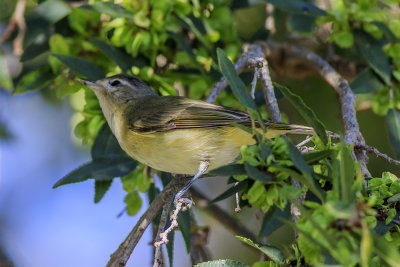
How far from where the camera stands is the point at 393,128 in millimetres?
2885

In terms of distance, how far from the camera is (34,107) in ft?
16.0

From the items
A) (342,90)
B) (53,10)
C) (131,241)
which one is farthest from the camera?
(53,10)

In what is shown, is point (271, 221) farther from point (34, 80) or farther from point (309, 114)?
point (34, 80)

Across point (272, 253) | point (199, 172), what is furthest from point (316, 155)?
point (199, 172)

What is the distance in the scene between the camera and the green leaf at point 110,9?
8.96 feet

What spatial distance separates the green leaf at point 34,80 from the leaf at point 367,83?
1.96 meters

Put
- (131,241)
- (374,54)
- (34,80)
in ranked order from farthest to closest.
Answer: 1. (34,80)
2. (374,54)
3. (131,241)

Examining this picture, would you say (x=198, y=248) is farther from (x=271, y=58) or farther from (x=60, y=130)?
(x=60, y=130)

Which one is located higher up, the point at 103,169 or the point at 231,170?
the point at 231,170

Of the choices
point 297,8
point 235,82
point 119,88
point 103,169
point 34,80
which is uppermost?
point 297,8

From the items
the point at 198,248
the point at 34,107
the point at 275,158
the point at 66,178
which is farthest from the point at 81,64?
the point at 34,107

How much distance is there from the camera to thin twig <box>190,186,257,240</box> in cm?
343

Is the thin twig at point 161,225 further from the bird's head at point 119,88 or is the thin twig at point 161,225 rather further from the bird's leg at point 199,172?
the bird's head at point 119,88

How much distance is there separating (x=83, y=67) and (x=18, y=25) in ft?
3.16
